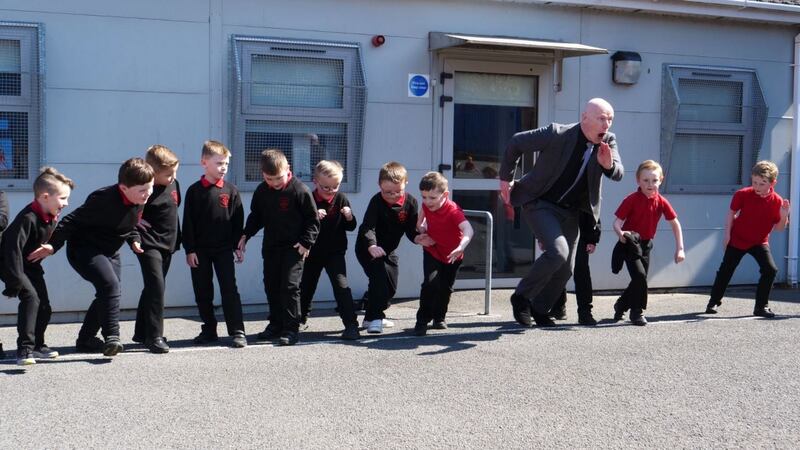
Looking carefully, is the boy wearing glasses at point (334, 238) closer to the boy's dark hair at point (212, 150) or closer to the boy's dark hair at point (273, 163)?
the boy's dark hair at point (273, 163)

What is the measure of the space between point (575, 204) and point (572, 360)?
1.61 metres

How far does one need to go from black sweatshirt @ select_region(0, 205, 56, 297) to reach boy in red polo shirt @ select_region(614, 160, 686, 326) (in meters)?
4.67

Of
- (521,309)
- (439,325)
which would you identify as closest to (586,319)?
(521,309)

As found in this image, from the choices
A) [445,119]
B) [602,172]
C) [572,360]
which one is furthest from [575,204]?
[445,119]

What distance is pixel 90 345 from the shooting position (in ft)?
24.0

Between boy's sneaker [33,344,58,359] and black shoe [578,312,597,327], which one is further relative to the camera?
black shoe [578,312,597,327]

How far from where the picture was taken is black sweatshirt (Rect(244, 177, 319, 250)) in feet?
25.1

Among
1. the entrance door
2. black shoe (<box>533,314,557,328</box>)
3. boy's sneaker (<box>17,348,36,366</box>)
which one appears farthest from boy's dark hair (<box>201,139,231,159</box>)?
the entrance door

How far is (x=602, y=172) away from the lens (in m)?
7.98

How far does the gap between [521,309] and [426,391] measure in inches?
97.0

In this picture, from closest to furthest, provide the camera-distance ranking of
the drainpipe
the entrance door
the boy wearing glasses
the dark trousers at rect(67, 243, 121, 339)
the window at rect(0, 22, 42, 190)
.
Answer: the dark trousers at rect(67, 243, 121, 339)
the boy wearing glasses
the window at rect(0, 22, 42, 190)
the entrance door
the drainpipe

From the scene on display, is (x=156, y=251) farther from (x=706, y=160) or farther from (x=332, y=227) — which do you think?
(x=706, y=160)

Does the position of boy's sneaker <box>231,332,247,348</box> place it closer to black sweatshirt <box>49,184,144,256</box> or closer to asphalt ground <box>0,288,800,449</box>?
asphalt ground <box>0,288,800,449</box>

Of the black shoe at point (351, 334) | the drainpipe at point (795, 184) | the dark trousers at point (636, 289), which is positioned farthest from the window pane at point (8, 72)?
the drainpipe at point (795, 184)
